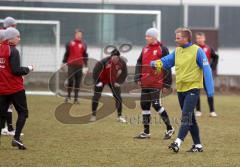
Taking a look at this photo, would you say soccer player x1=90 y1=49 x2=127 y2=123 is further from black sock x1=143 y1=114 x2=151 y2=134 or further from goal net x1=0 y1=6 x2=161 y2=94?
goal net x1=0 y1=6 x2=161 y2=94

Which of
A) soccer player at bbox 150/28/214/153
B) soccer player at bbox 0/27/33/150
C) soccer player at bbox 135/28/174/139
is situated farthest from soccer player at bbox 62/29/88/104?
soccer player at bbox 150/28/214/153

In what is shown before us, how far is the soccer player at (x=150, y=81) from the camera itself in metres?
12.2

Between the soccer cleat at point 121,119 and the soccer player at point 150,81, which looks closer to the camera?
the soccer player at point 150,81

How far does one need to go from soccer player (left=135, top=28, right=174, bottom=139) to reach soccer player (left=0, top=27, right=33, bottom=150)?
8.26 feet

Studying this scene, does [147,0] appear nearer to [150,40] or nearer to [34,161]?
[150,40]

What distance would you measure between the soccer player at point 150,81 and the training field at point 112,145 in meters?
0.29

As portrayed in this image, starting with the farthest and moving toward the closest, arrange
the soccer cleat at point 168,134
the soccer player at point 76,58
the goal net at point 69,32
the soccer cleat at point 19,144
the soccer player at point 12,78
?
the goal net at point 69,32, the soccer player at point 76,58, the soccer cleat at point 168,134, the soccer cleat at point 19,144, the soccer player at point 12,78

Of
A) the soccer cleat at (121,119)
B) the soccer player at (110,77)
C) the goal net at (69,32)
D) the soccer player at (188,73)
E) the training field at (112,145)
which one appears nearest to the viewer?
the training field at (112,145)

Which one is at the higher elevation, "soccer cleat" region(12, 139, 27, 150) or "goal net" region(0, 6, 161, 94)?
"goal net" region(0, 6, 161, 94)

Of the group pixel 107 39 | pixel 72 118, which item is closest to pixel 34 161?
pixel 72 118

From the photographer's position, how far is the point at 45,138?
1208cm

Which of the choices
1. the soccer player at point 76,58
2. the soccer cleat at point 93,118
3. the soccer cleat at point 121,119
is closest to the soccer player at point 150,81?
the soccer cleat at point 121,119

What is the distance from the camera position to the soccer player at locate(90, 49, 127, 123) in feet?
50.3

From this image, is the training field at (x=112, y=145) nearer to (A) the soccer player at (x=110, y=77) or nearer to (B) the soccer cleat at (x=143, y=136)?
(B) the soccer cleat at (x=143, y=136)
